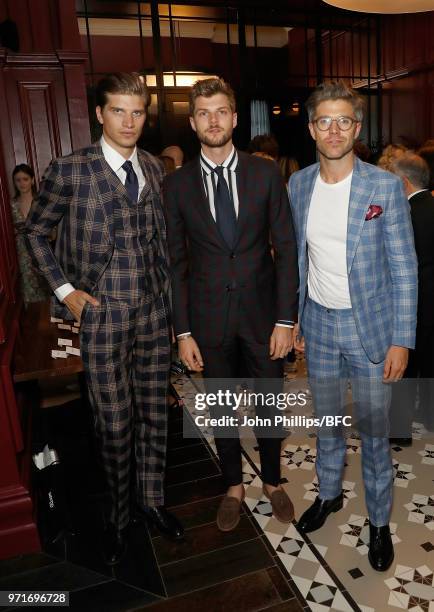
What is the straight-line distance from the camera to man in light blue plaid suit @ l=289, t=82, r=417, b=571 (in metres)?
1.85

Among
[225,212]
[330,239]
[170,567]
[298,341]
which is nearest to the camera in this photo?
[330,239]

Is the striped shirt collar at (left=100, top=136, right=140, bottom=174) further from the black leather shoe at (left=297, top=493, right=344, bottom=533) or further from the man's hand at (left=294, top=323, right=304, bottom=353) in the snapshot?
the black leather shoe at (left=297, top=493, right=344, bottom=533)

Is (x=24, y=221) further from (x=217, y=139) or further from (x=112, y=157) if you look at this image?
(x=217, y=139)

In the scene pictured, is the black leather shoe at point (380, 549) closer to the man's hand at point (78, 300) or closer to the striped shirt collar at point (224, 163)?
the man's hand at point (78, 300)

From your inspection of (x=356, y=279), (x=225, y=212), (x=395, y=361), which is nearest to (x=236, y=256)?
(x=225, y=212)

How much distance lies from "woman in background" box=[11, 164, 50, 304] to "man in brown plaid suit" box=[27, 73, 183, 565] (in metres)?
2.32

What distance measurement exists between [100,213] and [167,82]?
20.6ft

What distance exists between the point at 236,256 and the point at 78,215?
24.5 inches

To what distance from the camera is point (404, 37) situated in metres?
8.27

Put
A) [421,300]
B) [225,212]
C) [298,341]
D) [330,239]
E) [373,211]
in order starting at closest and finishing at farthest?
[373,211] → [330,239] → [225,212] → [298,341] → [421,300]

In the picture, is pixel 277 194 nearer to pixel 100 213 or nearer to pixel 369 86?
pixel 100 213

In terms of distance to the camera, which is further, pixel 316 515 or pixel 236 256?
pixel 316 515

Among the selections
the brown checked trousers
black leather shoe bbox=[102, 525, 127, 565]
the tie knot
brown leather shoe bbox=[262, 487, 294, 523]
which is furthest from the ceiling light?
black leather shoe bbox=[102, 525, 127, 565]

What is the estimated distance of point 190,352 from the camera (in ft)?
7.13
